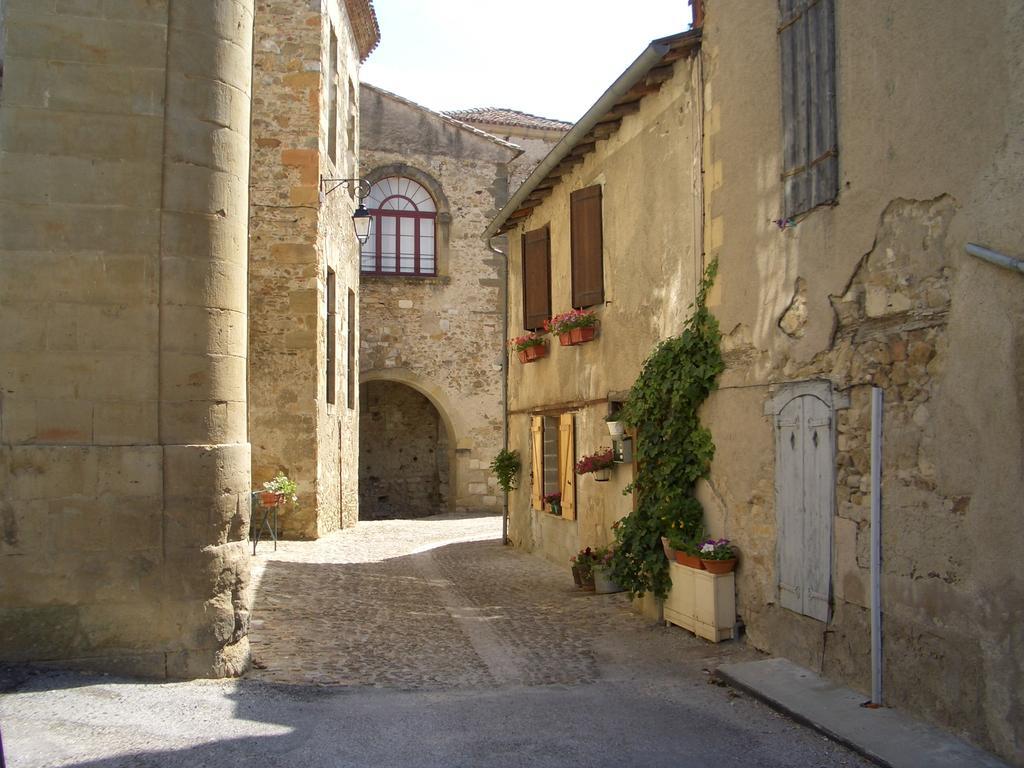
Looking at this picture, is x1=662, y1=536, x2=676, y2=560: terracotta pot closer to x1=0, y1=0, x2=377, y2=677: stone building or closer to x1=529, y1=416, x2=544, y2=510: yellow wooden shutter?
x1=0, y1=0, x2=377, y2=677: stone building

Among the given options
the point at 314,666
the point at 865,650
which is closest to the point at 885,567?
the point at 865,650

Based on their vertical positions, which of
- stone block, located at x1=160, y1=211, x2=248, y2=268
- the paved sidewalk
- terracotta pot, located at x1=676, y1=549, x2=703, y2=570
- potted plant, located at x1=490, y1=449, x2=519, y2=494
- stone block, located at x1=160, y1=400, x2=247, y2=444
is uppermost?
stone block, located at x1=160, y1=211, x2=248, y2=268

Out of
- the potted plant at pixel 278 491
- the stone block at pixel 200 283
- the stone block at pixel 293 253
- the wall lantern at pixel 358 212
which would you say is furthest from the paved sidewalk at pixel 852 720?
the stone block at pixel 293 253

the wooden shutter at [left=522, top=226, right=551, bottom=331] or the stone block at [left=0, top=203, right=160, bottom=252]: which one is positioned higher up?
the wooden shutter at [left=522, top=226, right=551, bottom=331]

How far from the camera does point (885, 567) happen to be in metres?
4.90

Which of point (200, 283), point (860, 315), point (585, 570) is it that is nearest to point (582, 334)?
point (585, 570)

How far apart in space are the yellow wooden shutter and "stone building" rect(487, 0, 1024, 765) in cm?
382

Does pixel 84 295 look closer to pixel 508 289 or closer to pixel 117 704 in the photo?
pixel 117 704

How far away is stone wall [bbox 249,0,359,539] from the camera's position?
525 inches

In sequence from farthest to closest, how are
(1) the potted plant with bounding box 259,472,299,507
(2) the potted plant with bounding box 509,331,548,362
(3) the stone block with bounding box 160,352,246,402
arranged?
1. (1) the potted plant with bounding box 259,472,299,507
2. (2) the potted plant with bounding box 509,331,548,362
3. (3) the stone block with bounding box 160,352,246,402

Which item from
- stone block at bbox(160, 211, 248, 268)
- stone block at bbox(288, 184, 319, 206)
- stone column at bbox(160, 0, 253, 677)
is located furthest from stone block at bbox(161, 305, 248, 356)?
stone block at bbox(288, 184, 319, 206)

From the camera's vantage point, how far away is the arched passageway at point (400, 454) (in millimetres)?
21781

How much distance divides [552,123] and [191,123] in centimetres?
1982

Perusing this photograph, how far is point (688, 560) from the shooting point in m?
7.00
